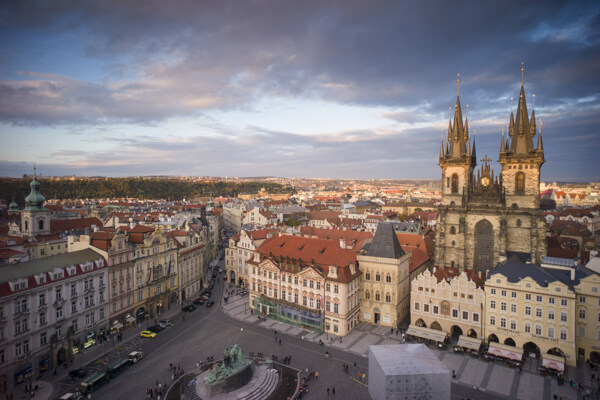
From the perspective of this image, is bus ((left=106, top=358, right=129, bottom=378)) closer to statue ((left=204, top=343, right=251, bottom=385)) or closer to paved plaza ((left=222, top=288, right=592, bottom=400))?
statue ((left=204, top=343, right=251, bottom=385))

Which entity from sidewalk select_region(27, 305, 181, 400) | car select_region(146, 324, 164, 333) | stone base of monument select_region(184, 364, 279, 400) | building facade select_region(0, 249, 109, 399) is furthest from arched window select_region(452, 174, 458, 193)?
building facade select_region(0, 249, 109, 399)

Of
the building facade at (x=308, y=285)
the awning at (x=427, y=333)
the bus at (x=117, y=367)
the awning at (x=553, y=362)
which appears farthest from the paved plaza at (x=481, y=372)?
the bus at (x=117, y=367)

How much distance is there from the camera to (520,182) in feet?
198

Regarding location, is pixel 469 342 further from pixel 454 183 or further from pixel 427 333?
pixel 454 183

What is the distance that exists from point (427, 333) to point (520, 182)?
1245 inches

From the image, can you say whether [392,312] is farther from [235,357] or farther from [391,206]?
[391,206]

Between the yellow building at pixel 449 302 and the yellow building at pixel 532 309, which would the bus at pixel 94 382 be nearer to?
the yellow building at pixel 449 302

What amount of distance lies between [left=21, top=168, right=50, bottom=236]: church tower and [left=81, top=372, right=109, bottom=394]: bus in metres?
47.9

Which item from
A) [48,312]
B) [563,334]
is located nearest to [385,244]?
[563,334]

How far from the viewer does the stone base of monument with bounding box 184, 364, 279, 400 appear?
1358 inches

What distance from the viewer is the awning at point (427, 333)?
46.2 metres

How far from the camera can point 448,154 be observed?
68.1 meters

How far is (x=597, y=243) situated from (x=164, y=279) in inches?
3498

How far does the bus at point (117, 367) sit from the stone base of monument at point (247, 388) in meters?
9.21
